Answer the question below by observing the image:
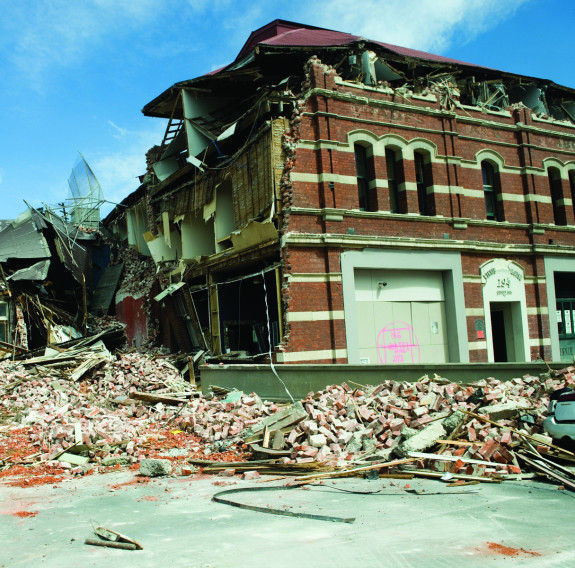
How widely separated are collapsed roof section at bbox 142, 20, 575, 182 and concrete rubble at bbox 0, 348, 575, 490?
9.01 m

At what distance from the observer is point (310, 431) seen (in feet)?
27.6

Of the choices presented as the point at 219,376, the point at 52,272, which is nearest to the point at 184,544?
the point at 219,376

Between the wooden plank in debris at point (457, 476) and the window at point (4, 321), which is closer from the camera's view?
the wooden plank in debris at point (457, 476)

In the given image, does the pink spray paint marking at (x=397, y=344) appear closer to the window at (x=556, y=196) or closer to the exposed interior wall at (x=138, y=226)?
the window at (x=556, y=196)

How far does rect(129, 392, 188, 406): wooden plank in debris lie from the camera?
42.8 feet

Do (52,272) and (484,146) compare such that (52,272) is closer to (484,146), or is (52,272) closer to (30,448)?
(30,448)

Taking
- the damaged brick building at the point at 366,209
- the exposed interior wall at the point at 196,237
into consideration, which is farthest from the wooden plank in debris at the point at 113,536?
the exposed interior wall at the point at 196,237

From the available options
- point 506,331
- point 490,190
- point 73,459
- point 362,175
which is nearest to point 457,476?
point 73,459

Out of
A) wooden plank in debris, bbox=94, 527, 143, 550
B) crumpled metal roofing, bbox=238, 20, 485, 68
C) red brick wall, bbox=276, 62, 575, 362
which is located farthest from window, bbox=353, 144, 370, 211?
wooden plank in debris, bbox=94, 527, 143, 550

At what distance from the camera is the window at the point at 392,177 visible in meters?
17.7

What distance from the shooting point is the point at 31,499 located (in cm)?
677

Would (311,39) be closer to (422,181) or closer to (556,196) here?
(422,181)

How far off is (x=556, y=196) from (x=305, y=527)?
768 inches

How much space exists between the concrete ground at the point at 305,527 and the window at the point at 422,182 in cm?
1286
